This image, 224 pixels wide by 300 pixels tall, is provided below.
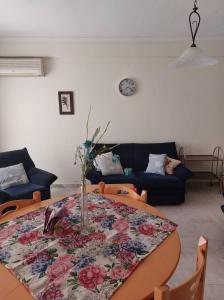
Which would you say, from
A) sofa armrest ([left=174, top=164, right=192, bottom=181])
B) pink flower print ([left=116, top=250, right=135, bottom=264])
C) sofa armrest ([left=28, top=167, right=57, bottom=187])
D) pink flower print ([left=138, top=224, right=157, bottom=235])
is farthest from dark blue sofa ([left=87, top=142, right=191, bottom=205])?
pink flower print ([left=116, top=250, right=135, bottom=264])

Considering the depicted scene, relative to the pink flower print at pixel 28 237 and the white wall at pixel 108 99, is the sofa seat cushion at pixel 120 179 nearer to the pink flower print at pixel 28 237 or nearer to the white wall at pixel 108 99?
the white wall at pixel 108 99

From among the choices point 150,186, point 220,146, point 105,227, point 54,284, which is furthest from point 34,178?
point 220,146

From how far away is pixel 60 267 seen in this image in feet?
3.37

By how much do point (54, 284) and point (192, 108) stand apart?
379 cm

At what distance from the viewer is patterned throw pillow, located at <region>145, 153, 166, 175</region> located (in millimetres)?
3590

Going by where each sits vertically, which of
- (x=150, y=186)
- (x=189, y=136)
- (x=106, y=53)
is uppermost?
(x=106, y=53)

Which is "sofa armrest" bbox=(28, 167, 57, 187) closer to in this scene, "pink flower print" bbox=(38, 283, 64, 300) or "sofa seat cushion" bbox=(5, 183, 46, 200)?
"sofa seat cushion" bbox=(5, 183, 46, 200)

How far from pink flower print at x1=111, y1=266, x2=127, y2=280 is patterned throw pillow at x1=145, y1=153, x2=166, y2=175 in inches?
105

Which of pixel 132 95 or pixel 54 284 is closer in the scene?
pixel 54 284

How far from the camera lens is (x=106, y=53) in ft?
12.6

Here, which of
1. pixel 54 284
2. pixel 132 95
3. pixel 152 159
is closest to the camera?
pixel 54 284

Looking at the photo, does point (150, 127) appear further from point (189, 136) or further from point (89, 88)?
point (89, 88)

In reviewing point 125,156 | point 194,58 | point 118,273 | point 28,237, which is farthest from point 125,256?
point 125,156

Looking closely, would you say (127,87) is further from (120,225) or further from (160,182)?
(120,225)
